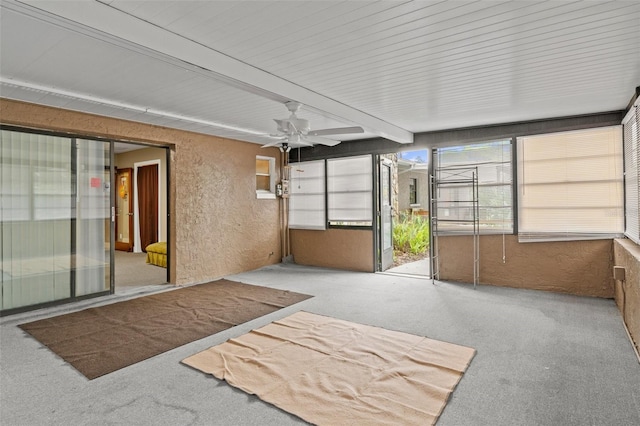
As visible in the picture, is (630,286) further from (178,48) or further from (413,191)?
(413,191)

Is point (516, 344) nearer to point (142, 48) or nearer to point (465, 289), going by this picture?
point (465, 289)

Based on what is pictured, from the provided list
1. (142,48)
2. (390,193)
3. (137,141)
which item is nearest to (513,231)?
(390,193)

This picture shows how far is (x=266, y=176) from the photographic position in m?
7.52

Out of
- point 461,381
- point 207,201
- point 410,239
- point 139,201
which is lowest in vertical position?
point 461,381

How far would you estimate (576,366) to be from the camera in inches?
109

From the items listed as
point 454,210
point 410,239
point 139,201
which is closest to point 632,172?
point 454,210

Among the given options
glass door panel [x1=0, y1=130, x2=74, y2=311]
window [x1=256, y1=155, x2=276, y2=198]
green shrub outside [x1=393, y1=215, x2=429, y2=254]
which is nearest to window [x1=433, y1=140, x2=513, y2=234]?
green shrub outside [x1=393, y1=215, x2=429, y2=254]

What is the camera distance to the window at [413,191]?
1196 centimetres

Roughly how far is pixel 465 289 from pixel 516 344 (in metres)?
2.11

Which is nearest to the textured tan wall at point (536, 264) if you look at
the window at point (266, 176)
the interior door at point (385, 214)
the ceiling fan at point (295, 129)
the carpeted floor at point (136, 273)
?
the interior door at point (385, 214)

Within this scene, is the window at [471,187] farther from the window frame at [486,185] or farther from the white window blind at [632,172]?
the white window blind at [632,172]

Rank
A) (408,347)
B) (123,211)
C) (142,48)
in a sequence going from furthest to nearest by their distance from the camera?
(123,211), (408,347), (142,48)

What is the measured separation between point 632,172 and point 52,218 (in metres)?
6.93

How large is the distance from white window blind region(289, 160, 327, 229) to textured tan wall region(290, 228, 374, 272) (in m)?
0.21
